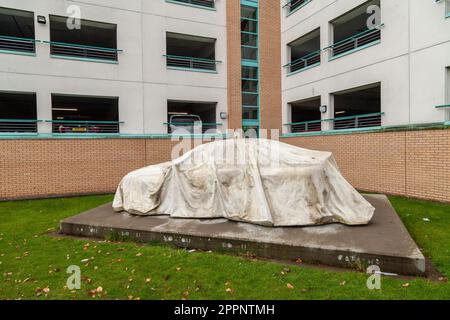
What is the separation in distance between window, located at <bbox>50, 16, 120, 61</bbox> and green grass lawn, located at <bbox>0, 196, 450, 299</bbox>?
28.4ft

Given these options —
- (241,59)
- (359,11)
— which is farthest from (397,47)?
(241,59)

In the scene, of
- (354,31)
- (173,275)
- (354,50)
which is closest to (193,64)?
(354,50)

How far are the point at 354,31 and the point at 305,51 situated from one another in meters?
3.02

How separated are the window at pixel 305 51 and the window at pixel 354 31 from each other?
950 millimetres

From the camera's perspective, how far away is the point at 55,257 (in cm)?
475

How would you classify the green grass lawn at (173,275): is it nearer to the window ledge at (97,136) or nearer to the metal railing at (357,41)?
the window ledge at (97,136)

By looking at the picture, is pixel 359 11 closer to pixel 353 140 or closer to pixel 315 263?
pixel 353 140

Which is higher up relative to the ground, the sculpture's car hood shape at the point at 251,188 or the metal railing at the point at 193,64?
the metal railing at the point at 193,64

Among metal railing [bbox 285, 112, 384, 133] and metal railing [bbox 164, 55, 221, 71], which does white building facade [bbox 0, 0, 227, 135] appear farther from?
metal railing [bbox 285, 112, 384, 133]

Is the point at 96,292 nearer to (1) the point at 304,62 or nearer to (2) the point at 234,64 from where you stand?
(2) the point at 234,64

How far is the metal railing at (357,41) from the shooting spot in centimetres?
1075

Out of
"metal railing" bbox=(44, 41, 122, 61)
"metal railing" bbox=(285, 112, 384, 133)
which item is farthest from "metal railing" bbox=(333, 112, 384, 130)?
"metal railing" bbox=(44, 41, 122, 61)

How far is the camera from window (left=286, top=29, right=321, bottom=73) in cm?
1373

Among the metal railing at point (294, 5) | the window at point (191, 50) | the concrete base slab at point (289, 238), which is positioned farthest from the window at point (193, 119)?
the concrete base slab at point (289, 238)
